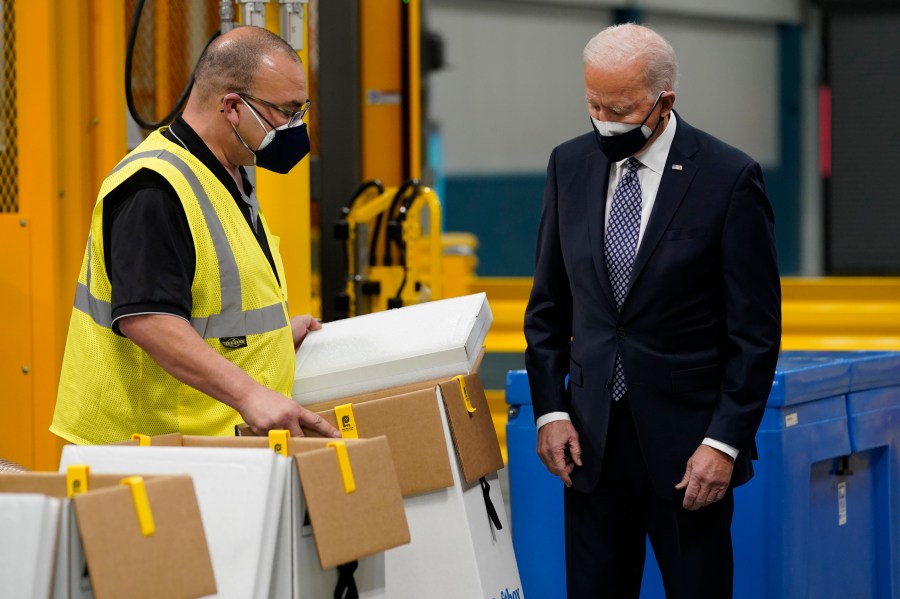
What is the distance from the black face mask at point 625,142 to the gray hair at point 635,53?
4 cm

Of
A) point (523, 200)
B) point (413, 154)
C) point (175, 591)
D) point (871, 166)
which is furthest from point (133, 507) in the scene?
point (523, 200)

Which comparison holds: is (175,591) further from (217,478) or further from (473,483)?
(473,483)

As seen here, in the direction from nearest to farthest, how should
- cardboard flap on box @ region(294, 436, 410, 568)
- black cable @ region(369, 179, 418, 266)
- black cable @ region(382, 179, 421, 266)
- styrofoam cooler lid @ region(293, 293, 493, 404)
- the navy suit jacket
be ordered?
cardboard flap on box @ region(294, 436, 410, 568), the navy suit jacket, styrofoam cooler lid @ region(293, 293, 493, 404), black cable @ region(382, 179, 421, 266), black cable @ region(369, 179, 418, 266)

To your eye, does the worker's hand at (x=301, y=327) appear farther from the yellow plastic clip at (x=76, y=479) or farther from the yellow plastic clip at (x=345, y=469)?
the yellow plastic clip at (x=76, y=479)

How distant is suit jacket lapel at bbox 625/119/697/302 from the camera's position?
265 centimetres

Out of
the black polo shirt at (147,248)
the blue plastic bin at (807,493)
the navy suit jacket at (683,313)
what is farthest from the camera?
the blue plastic bin at (807,493)

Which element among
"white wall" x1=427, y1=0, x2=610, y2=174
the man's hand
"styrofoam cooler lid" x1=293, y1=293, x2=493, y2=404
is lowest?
the man's hand

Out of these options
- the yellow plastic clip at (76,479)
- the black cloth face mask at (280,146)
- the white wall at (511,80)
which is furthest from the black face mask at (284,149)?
the white wall at (511,80)

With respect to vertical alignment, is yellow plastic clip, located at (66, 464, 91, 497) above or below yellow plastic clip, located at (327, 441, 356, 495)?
above

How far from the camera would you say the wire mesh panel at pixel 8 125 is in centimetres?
382

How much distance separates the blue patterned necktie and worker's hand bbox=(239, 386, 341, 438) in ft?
2.25

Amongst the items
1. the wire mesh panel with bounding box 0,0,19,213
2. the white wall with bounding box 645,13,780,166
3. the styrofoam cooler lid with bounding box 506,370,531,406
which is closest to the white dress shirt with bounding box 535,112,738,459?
the styrofoam cooler lid with bounding box 506,370,531,406

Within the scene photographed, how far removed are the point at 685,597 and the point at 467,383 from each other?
2.21 ft

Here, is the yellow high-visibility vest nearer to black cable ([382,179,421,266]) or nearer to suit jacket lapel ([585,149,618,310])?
suit jacket lapel ([585,149,618,310])
